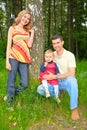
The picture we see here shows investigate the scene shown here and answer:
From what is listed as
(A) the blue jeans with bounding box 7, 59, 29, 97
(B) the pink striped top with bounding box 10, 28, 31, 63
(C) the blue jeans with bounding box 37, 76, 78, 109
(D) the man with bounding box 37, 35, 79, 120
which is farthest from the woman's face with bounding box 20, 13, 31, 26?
(C) the blue jeans with bounding box 37, 76, 78, 109

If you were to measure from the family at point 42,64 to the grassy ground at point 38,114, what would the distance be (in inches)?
6.0

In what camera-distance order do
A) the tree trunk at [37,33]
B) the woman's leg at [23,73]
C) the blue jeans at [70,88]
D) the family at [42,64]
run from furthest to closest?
the tree trunk at [37,33] < the woman's leg at [23,73] < the family at [42,64] < the blue jeans at [70,88]

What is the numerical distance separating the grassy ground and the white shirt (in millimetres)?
688

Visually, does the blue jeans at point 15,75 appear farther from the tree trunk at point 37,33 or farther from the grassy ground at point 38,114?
the tree trunk at point 37,33

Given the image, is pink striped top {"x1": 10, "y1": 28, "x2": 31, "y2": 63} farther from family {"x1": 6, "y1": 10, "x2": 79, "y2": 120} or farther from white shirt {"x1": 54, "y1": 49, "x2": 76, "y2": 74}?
white shirt {"x1": 54, "y1": 49, "x2": 76, "y2": 74}

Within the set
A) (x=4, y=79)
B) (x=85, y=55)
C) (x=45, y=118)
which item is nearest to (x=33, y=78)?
(x=4, y=79)

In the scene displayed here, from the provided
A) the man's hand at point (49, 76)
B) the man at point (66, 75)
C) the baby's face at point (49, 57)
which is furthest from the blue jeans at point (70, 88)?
the baby's face at point (49, 57)

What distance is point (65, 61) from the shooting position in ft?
22.8

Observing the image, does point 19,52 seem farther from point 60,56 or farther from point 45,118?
point 45,118

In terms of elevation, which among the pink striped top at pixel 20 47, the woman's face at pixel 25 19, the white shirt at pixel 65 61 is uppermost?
→ the woman's face at pixel 25 19

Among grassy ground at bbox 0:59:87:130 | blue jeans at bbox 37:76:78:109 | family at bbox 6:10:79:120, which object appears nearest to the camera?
grassy ground at bbox 0:59:87:130

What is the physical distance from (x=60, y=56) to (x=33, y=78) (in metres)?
1.59

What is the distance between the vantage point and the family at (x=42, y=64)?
22.6 feet

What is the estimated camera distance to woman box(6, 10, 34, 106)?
7.06m
